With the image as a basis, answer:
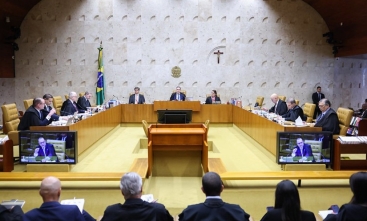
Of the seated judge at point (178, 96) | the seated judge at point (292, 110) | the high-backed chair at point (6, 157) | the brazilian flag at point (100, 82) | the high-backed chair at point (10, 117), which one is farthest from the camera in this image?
the brazilian flag at point (100, 82)

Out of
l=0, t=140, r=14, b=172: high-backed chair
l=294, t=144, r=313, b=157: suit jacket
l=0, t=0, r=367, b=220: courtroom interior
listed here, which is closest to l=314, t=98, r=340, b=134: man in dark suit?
l=294, t=144, r=313, b=157: suit jacket

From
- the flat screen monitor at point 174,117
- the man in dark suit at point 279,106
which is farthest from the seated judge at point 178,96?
the man in dark suit at point 279,106

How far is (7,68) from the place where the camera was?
12758mm

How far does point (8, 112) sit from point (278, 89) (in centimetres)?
938

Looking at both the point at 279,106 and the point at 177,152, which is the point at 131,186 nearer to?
the point at 177,152

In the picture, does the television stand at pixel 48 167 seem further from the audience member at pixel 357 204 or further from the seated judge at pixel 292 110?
the seated judge at pixel 292 110

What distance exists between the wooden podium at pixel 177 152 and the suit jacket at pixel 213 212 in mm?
2918

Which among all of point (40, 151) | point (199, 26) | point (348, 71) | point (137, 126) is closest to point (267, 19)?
point (199, 26)

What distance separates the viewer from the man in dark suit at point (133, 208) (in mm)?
2525

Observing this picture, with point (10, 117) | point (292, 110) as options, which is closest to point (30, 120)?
point (10, 117)

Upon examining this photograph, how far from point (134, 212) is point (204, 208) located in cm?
48

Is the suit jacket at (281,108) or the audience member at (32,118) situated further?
the suit jacket at (281,108)

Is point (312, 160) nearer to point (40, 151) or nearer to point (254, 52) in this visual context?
point (40, 151)

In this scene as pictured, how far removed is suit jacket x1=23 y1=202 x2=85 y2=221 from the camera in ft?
8.04
